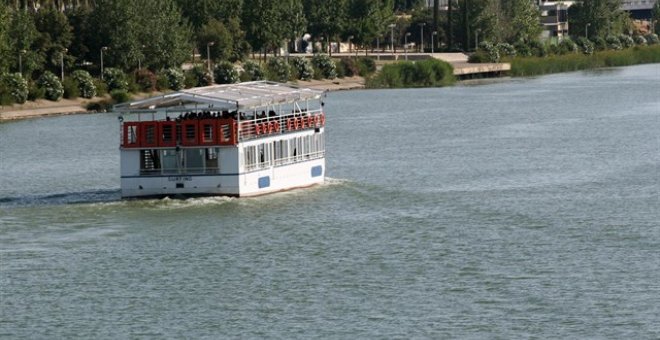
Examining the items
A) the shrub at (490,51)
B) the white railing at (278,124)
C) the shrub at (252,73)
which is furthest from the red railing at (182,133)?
the shrub at (490,51)

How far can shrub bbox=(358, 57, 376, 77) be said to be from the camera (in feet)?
554

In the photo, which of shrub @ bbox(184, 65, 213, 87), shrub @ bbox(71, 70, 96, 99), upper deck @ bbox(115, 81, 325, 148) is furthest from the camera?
shrub @ bbox(184, 65, 213, 87)

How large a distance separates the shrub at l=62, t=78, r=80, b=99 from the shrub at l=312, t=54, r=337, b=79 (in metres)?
38.0

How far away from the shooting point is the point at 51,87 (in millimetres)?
128500

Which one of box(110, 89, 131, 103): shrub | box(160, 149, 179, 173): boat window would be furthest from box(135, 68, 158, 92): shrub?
box(160, 149, 179, 173): boat window

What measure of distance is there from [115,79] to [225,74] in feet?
46.9

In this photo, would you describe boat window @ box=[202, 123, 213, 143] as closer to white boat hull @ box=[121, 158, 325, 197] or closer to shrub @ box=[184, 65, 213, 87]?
white boat hull @ box=[121, 158, 325, 197]

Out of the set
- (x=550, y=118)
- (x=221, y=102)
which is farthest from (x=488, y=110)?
(x=221, y=102)

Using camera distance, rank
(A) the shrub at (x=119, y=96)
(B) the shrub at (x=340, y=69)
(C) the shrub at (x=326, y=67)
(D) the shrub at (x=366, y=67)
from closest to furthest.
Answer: (A) the shrub at (x=119, y=96)
(C) the shrub at (x=326, y=67)
(B) the shrub at (x=340, y=69)
(D) the shrub at (x=366, y=67)

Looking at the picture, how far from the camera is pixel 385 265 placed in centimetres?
5141

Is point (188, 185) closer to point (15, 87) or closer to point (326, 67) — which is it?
point (15, 87)

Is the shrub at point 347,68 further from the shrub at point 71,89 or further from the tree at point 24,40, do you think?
the shrub at point 71,89

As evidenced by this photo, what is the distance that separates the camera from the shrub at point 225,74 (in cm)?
14750

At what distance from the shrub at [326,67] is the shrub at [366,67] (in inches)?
178
